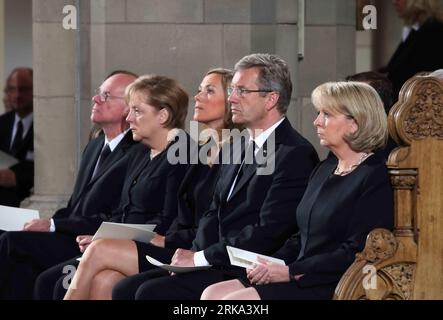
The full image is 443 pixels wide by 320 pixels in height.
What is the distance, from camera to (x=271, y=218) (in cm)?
639

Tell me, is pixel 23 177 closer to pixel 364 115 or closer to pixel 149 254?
pixel 149 254

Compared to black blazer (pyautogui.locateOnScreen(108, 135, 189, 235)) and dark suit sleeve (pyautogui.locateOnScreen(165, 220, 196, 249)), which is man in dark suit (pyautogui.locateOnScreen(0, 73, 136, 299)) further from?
dark suit sleeve (pyautogui.locateOnScreen(165, 220, 196, 249))

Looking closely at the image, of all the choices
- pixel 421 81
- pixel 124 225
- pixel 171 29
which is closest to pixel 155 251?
pixel 124 225

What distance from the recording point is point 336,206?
5.93 meters

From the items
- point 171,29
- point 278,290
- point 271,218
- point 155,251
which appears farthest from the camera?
point 171,29

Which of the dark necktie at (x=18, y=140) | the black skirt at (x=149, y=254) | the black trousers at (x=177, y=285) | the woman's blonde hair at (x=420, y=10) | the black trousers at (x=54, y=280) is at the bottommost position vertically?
the black trousers at (x=54, y=280)

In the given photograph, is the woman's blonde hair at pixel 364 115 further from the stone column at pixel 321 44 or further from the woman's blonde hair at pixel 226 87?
the stone column at pixel 321 44

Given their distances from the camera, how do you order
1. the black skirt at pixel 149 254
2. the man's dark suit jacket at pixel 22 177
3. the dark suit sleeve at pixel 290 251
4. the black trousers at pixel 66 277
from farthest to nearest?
the man's dark suit jacket at pixel 22 177
the black skirt at pixel 149 254
the black trousers at pixel 66 277
the dark suit sleeve at pixel 290 251

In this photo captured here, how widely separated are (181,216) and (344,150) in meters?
1.38

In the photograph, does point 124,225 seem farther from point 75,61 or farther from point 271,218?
point 75,61

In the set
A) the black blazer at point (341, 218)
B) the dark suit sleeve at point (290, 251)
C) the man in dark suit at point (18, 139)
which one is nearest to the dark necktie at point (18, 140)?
the man in dark suit at point (18, 139)

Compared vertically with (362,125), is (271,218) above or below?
below

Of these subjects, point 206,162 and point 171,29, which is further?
point 171,29

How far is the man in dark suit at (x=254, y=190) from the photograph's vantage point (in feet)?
21.0
